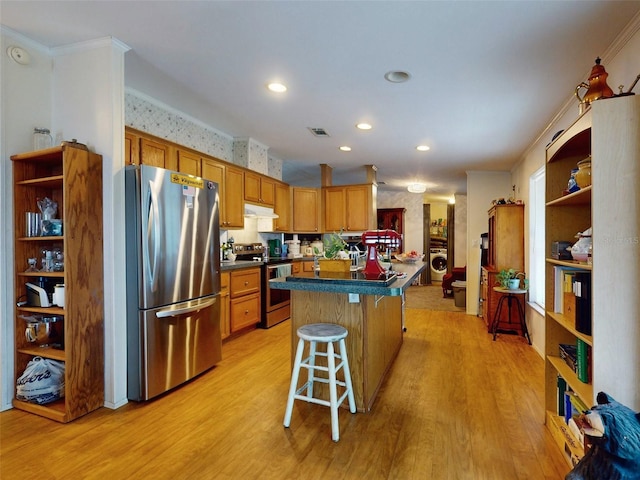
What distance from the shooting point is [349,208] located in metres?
5.74

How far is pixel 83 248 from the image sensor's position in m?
2.29

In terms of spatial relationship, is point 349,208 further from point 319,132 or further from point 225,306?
point 225,306

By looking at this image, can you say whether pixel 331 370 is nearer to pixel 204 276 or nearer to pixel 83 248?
pixel 204 276

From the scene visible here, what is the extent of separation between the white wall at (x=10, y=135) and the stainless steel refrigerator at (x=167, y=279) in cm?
77

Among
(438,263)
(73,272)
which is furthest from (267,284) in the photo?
(438,263)

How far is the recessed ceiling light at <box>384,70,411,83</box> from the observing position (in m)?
2.48

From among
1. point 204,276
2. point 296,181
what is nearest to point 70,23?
point 204,276

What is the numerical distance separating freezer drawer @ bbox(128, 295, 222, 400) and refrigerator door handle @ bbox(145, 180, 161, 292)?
→ 0.25 meters

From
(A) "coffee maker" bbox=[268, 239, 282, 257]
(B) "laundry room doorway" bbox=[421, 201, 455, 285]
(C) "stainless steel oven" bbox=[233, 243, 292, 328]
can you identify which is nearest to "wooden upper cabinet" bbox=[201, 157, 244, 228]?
(C) "stainless steel oven" bbox=[233, 243, 292, 328]

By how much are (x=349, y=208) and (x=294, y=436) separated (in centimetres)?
411

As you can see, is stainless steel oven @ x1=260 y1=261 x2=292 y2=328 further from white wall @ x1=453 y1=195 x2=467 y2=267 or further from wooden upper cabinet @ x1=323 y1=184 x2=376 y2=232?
white wall @ x1=453 y1=195 x2=467 y2=267

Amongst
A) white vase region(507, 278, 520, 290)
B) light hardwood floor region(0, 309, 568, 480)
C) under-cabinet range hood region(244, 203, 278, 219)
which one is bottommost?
light hardwood floor region(0, 309, 568, 480)

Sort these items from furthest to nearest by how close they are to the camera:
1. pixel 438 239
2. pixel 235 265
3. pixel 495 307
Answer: pixel 438 239 < pixel 495 307 < pixel 235 265

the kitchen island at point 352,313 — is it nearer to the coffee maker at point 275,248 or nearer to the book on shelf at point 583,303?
the book on shelf at point 583,303
